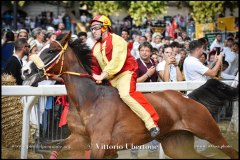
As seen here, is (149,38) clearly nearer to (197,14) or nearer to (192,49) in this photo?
(192,49)

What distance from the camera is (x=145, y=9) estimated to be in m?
27.9

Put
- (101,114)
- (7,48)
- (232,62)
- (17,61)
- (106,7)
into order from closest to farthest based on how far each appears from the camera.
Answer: (101,114)
(17,61)
(7,48)
(232,62)
(106,7)

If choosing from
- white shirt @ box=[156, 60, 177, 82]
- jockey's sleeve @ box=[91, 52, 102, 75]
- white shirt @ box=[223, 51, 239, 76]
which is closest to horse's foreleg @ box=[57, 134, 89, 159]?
jockey's sleeve @ box=[91, 52, 102, 75]

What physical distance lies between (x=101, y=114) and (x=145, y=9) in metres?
22.6

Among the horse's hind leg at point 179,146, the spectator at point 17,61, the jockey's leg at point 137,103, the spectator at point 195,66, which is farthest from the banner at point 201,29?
the jockey's leg at point 137,103

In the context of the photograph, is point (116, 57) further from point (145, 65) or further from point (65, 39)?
point (145, 65)

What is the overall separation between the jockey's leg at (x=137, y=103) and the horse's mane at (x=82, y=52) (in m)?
0.47

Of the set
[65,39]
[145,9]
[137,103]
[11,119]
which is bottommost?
[11,119]

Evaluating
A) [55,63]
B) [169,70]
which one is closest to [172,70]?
[169,70]

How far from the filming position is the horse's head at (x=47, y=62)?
5895 millimetres

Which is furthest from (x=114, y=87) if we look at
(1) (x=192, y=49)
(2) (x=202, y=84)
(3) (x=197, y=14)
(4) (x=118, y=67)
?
(3) (x=197, y=14)

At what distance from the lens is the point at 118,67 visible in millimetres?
5996

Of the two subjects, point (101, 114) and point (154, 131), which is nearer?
point (101, 114)

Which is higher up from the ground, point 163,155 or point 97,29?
point 97,29
